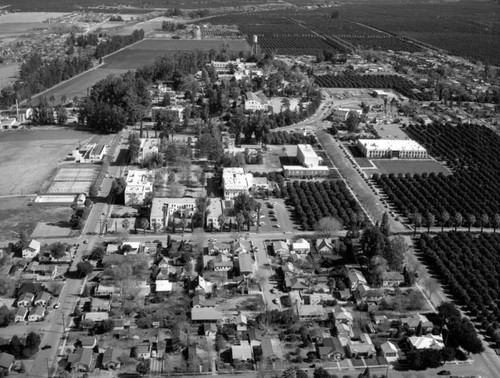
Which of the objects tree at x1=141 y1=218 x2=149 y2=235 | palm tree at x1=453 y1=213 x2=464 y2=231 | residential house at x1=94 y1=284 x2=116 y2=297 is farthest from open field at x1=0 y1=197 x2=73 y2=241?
palm tree at x1=453 y1=213 x2=464 y2=231

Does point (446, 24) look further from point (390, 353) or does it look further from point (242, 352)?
point (242, 352)

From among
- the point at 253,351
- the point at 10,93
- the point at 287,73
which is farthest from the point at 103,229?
the point at 287,73

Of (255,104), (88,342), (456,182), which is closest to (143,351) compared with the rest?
(88,342)

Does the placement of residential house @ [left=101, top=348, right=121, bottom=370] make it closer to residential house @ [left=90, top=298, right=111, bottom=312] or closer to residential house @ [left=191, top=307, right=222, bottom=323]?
residential house @ [left=90, top=298, right=111, bottom=312]

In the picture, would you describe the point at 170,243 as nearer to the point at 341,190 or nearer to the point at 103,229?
the point at 103,229

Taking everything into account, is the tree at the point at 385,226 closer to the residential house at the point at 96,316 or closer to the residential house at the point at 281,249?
A: the residential house at the point at 281,249
